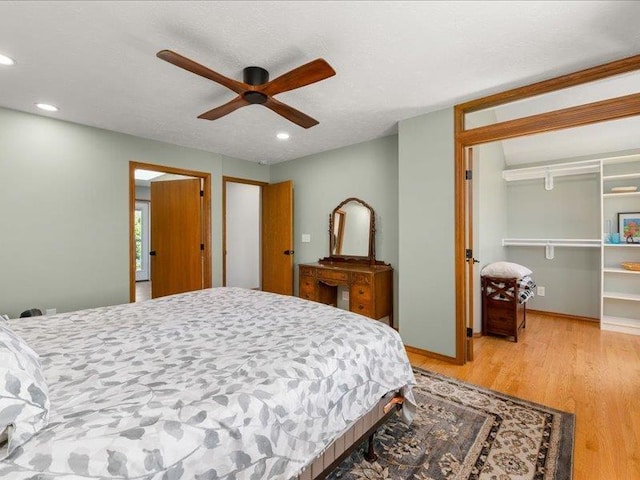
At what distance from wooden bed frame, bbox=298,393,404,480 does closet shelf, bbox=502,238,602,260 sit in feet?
12.3

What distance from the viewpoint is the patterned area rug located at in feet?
5.05

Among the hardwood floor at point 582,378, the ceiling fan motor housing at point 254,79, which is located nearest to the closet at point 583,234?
the hardwood floor at point 582,378

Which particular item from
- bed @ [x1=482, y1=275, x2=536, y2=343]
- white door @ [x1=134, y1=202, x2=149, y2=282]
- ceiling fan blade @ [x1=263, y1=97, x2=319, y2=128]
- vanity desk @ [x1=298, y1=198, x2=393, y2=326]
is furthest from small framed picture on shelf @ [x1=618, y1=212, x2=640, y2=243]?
white door @ [x1=134, y1=202, x2=149, y2=282]

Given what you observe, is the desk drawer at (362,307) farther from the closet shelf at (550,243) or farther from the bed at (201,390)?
the closet shelf at (550,243)

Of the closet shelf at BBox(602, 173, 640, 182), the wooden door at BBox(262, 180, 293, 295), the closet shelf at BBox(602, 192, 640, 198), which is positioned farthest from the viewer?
the wooden door at BBox(262, 180, 293, 295)

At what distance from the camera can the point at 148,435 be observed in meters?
0.82

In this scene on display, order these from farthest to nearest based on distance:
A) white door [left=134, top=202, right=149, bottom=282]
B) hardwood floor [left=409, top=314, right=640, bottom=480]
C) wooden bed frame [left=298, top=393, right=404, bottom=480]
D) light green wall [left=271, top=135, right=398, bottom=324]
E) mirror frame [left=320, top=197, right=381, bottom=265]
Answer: white door [left=134, top=202, right=149, bottom=282] < mirror frame [left=320, top=197, right=381, bottom=265] < light green wall [left=271, top=135, right=398, bottom=324] < hardwood floor [left=409, top=314, right=640, bottom=480] < wooden bed frame [left=298, top=393, right=404, bottom=480]

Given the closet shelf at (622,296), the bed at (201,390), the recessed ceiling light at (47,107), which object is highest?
the recessed ceiling light at (47,107)

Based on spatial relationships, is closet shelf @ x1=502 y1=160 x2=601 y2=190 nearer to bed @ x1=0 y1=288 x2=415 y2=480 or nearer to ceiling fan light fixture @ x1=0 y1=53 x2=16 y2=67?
bed @ x1=0 y1=288 x2=415 y2=480

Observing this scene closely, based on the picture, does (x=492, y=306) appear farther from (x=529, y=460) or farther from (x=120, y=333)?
(x=120, y=333)

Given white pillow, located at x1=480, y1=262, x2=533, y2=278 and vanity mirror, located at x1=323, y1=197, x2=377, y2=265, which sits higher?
vanity mirror, located at x1=323, y1=197, x2=377, y2=265

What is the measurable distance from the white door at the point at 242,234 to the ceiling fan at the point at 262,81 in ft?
11.9

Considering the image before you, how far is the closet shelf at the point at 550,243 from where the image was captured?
3.87 m

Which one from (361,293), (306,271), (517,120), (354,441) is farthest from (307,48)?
(306,271)
